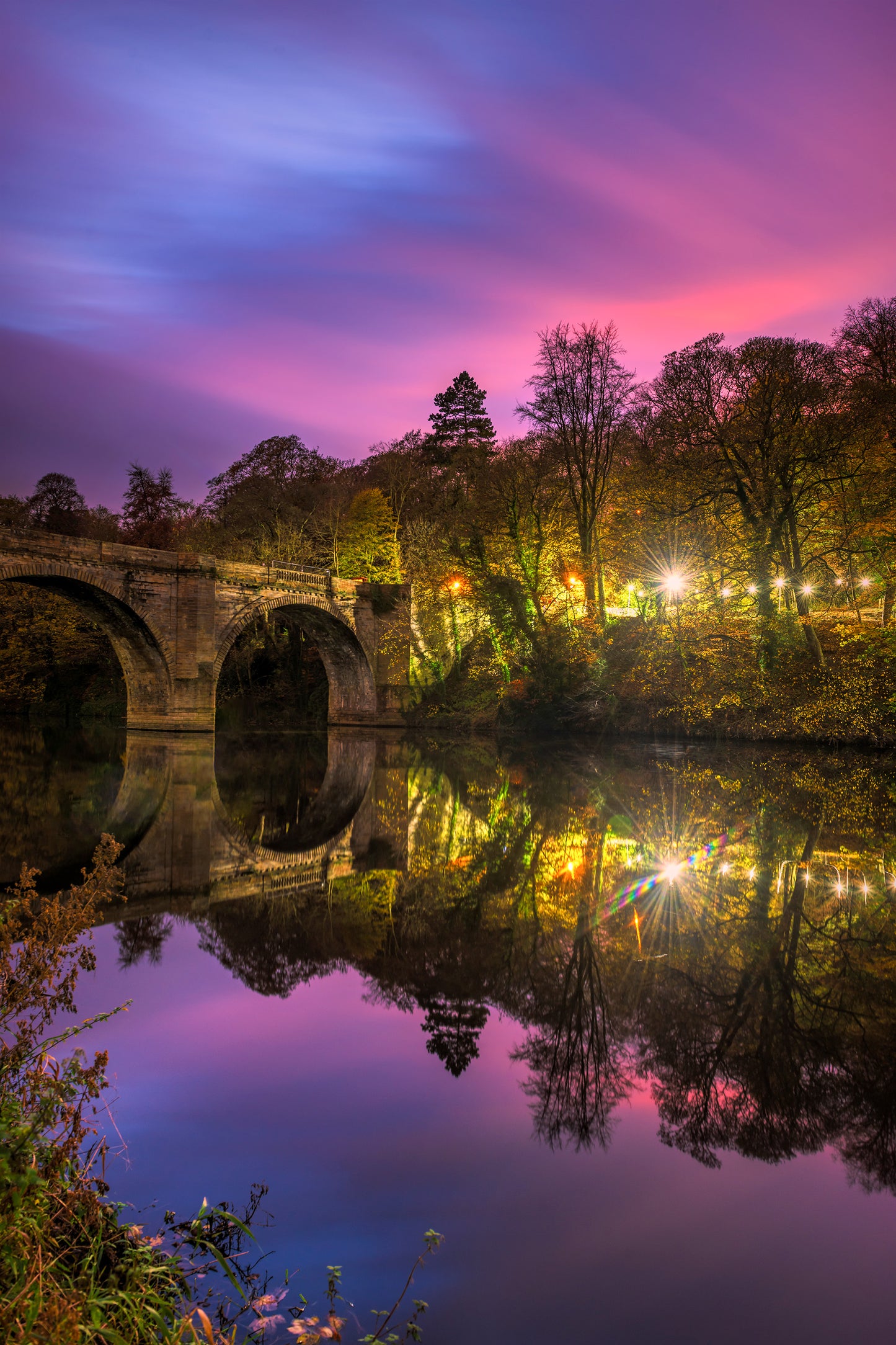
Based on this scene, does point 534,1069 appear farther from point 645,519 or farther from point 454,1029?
point 645,519

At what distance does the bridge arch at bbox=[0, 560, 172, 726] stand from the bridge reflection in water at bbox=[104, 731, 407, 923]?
Answer: 1225 centimetres

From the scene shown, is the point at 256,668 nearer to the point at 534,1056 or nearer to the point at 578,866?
the point at 578,866

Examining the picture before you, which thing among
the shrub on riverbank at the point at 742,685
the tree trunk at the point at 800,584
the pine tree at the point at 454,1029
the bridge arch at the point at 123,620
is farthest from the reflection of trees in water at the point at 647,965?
the bridge arch at the point at 123,620

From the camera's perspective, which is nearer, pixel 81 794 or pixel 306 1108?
pixel 306 1108

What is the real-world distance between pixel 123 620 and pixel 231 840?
2295 centimetres

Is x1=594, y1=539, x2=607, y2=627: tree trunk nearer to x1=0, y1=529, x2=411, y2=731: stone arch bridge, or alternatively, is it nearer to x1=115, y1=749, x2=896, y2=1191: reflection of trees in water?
x1=0, y1=529, x2=411, y2=731: stone arch bridge

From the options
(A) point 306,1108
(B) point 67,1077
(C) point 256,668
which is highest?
(C) point 256,668

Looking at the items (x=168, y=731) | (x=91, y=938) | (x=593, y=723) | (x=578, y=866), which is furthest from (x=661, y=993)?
(x=168, y=731)

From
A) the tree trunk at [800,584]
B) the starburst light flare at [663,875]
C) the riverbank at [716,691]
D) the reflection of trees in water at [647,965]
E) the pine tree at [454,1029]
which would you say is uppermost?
the tree trunk at [800,584]

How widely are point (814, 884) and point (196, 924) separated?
5.17 m

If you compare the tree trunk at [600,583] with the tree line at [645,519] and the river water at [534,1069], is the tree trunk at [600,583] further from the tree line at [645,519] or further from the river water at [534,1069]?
the river water at [534,1069]

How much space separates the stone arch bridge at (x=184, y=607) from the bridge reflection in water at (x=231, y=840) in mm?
12643

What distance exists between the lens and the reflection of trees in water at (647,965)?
3.45 m

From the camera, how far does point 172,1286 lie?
89.9 inches
